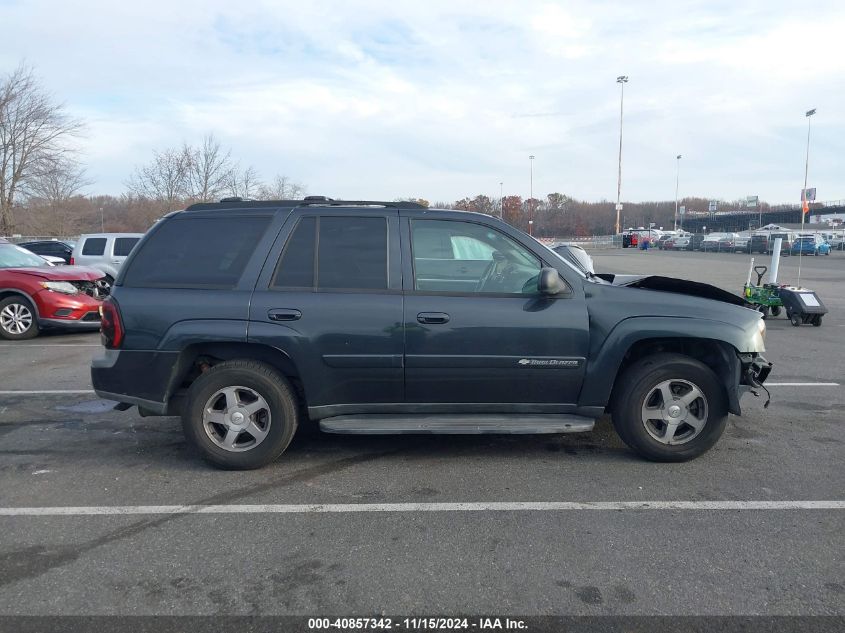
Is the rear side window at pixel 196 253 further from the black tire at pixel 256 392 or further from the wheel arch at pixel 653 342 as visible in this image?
the wheel arch at pixel 653 342

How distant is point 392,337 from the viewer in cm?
467

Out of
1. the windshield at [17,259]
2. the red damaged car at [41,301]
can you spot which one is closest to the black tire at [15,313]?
the red damaged car at [41,301]

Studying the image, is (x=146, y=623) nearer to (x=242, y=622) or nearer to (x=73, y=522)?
(x=242, y=622)

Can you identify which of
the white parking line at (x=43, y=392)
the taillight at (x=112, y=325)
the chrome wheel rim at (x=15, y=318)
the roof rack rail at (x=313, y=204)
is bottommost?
the white parking line at (x=43, y=392)

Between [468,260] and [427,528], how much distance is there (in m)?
1.98

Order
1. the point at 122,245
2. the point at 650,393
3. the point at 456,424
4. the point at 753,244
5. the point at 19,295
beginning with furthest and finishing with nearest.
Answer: the point at 753,244, the point at 122,245, the point at 19,295, the point at 650,393, the point at 456,424

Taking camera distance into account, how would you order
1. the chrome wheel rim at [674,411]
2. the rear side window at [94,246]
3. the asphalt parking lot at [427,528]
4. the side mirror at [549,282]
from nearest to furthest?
the asphalt parking lot at [427,528] → the side mirror at [549,282] → the chrome wheel rim at [674,411] → the rear side window at [94,246]

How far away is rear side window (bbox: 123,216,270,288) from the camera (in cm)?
480

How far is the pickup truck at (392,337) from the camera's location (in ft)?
15.3

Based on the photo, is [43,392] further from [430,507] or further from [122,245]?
[122,245]

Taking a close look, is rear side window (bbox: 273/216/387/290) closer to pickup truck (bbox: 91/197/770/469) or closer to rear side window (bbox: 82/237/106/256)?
pickup truck (bbox: 91/197/770/469)

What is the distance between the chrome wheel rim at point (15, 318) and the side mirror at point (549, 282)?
31.2ft

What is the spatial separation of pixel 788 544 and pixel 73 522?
13.3 feet

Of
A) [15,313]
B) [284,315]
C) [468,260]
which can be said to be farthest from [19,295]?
[468,260]
